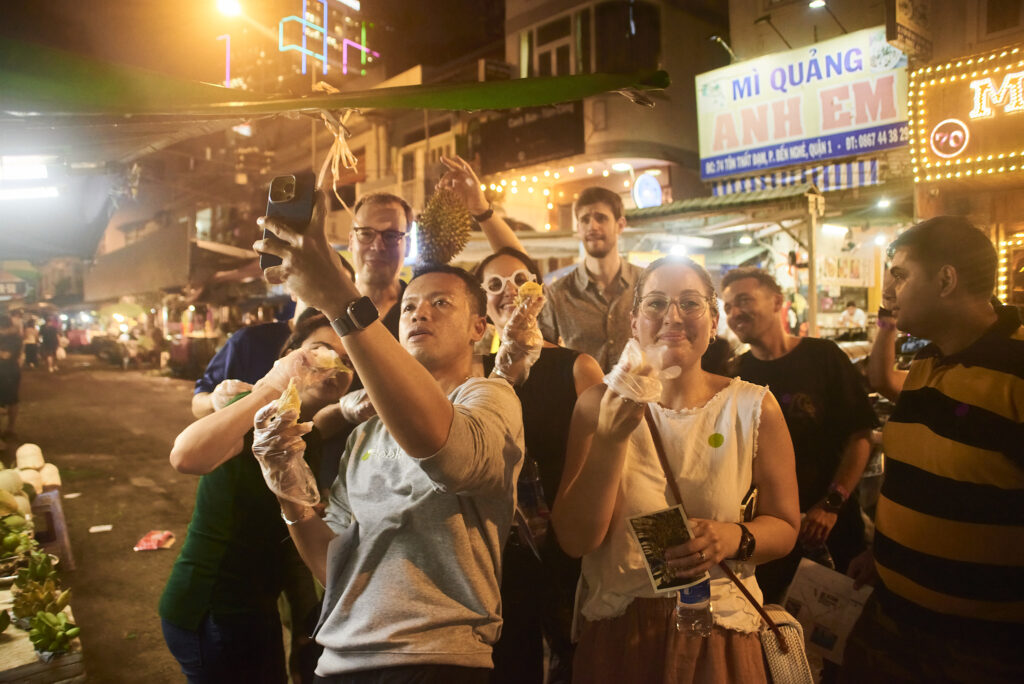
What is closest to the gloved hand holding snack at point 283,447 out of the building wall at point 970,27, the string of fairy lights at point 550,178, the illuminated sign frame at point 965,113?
the illuminated sign frame at point 965,113

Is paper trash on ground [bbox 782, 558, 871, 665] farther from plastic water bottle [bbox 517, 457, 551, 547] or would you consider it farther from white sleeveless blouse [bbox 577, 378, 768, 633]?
plastic water bottle [bbox 517, 457, 551, 547]

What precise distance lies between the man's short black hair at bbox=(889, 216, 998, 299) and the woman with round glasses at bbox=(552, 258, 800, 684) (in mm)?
881

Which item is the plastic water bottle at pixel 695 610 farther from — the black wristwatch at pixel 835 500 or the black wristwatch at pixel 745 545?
the black wristwatch at pixel 835 500

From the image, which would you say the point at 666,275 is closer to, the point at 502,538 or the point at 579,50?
the point at 502,538

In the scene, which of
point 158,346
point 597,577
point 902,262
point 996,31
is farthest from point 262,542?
point 158,346

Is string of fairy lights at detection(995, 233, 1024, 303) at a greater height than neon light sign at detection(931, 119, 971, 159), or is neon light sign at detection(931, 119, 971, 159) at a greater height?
neon light sign at detection(931, 119, 971, 159)

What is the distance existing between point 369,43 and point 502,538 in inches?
806

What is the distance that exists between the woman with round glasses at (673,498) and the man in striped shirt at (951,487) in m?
0.60

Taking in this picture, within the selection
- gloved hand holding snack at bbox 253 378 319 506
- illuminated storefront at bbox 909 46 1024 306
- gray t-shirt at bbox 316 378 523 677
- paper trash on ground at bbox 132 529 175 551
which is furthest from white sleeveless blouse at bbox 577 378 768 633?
paper trash on ground at bbox 132 529 175 551

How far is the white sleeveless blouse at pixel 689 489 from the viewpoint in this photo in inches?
78.0

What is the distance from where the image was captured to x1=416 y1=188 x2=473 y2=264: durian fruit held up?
2.98 meters

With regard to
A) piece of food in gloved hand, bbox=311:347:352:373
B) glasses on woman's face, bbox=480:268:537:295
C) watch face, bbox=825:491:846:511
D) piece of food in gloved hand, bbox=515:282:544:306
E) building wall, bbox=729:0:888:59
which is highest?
building wall, bbox=729:0:888:59

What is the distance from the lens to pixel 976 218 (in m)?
6.50

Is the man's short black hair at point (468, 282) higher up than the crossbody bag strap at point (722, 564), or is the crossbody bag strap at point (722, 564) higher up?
the man's short black hair at point (468, 282)
